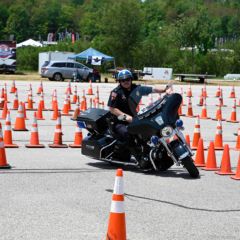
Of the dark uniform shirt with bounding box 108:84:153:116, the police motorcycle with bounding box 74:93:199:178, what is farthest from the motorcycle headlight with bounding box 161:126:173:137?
the dark uniform shirt with bounding box 108:84:153:116

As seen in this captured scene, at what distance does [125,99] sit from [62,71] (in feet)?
140

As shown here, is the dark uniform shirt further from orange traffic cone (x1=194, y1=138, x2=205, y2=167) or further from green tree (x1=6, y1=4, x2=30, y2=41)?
green tree (x1=6, y1=4, x2=30, y2=41)

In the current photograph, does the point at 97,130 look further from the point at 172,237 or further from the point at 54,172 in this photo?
the point at 172,237

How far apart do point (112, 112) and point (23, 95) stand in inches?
867

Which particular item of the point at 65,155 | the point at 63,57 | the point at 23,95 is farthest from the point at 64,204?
the point at 63,57

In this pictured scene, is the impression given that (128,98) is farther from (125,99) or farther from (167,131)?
(167,131)

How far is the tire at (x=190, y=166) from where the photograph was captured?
1123 cm

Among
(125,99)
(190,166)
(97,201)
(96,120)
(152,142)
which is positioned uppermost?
(125,99)

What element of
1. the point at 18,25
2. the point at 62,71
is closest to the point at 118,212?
the point at 62,71

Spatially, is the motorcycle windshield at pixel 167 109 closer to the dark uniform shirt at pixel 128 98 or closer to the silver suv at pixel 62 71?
the dark uniform shirt at pixel 128 98

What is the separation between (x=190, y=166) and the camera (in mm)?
11320

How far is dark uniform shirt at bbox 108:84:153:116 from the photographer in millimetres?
11875

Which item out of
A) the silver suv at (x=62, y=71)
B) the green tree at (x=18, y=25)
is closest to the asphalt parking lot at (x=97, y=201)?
the silver suv at (x=62, y=71)

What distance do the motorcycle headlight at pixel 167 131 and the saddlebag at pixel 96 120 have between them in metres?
1.38
